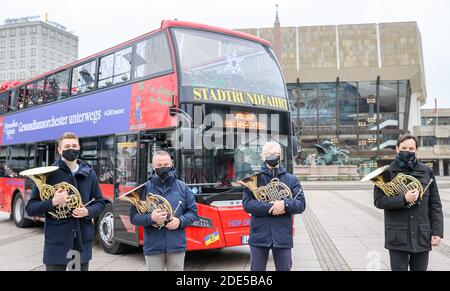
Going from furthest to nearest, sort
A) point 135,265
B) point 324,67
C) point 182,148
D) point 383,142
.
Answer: point 324,67, point 383,142, point 135,265, point 182,148

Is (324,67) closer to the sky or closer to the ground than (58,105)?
closer to the sky

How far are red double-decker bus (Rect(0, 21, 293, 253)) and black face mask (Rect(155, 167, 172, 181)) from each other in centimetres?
240

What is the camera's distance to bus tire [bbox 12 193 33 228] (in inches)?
439

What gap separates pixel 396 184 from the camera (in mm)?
3879

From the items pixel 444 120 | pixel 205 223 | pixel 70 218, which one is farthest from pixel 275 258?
pixel 444 120

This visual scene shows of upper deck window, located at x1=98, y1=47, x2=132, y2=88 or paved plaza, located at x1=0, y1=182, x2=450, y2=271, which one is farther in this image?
upper deck window, located at x1=98, y1=47, x2=132, y2=88

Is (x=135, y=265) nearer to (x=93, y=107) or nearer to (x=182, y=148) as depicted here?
(x=182, y=148)

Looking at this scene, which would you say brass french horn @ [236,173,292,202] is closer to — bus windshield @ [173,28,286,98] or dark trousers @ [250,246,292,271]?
dark trousers @ [250,246,292,271]

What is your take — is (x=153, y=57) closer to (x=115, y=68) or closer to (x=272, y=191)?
(x=115, y=68)

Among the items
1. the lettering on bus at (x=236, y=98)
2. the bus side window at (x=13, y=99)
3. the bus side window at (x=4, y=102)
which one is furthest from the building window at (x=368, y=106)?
the lettering on bus at (x=236, y=98)

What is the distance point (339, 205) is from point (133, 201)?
14.0 meters

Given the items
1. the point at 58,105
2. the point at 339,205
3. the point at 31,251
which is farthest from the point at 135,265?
the point at 339,205

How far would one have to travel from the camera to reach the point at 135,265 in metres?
6.84

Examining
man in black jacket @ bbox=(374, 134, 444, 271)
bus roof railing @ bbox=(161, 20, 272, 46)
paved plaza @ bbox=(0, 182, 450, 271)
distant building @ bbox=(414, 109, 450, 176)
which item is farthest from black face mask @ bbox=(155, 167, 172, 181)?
distant building @ bbox=(414, 109, 450, 176)
